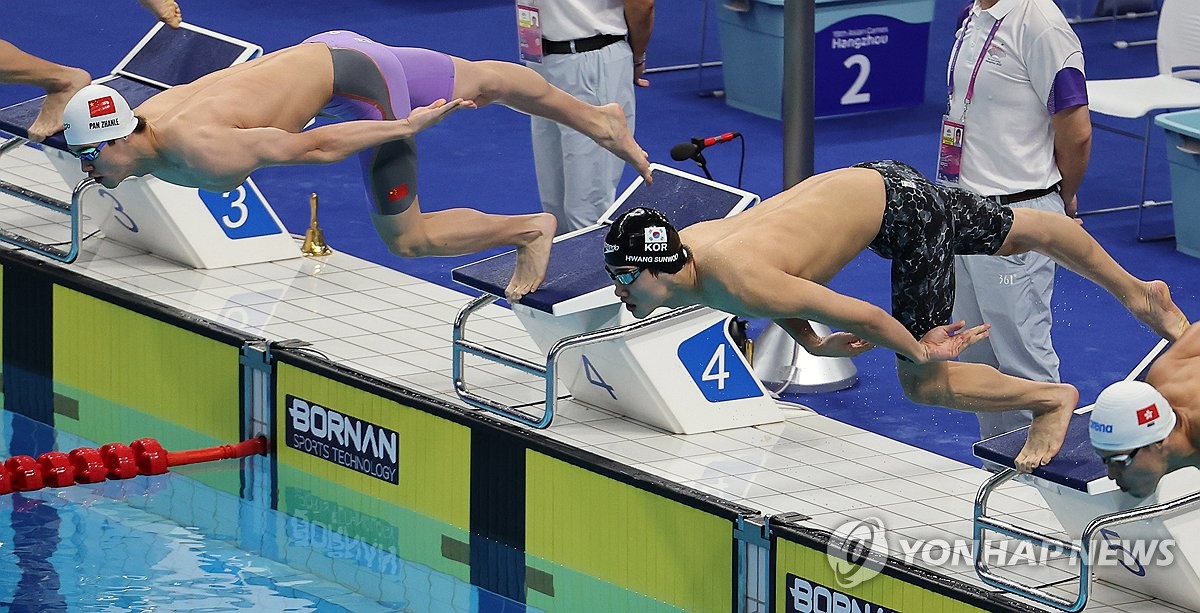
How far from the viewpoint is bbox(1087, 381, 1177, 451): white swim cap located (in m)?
4.80

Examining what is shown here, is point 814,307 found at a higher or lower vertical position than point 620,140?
lower

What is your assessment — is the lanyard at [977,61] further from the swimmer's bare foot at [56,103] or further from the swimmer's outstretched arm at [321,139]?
the swimmer's bare foot at [56,103]

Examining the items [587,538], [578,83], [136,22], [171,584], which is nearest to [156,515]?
Answer: [171,584]

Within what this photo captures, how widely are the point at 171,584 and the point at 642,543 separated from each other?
142 cm

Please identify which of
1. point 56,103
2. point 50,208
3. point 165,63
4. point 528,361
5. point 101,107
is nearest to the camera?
point 101,107

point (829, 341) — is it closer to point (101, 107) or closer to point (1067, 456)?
point (1067, 456)

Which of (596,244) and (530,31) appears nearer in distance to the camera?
(596,244)

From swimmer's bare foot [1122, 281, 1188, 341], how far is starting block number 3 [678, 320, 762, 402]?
1353 mm

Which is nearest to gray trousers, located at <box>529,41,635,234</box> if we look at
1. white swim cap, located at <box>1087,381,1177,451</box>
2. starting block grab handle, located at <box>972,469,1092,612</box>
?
starting block grab handle, located at <box>972,469,1092,612</box>

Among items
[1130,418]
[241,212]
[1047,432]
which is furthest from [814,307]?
[241,212]

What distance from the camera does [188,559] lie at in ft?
21.4

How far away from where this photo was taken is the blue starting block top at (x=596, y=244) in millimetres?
6422

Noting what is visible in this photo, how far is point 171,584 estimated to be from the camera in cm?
631

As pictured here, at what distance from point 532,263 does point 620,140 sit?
51cm
